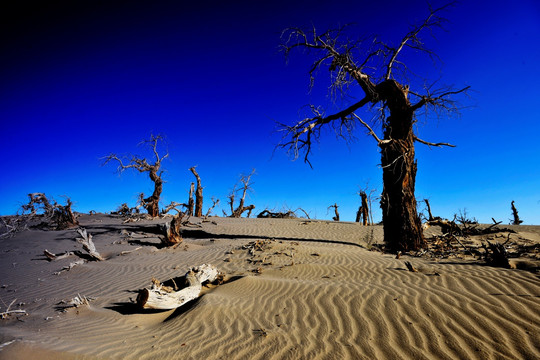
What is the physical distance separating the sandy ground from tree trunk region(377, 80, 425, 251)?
1.70 metres

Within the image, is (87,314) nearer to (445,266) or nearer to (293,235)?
(445,266)

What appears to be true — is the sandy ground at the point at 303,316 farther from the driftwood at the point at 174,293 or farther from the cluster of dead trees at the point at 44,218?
the cluster of dead trees at the point at 44,218

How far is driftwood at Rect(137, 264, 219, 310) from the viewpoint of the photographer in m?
3.89

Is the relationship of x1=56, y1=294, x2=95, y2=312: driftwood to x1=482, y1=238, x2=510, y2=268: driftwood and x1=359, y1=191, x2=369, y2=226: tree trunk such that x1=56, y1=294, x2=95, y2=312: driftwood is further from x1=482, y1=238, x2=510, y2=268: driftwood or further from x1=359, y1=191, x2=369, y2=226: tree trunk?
x1=359, y1=191, x2=369, y2=226: tree trunk

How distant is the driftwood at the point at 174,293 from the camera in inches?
153

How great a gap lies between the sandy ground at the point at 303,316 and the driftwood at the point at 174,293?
19 centimetres

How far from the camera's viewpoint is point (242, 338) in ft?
9.73

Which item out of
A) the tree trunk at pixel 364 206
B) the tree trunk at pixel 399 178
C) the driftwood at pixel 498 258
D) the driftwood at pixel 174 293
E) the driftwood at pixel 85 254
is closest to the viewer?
the driftwood at pixel 174 293

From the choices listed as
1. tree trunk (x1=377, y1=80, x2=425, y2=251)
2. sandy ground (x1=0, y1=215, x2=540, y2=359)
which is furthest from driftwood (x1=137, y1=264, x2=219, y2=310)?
tree trunk (x1=377, y1=80, x2=425, y2=251)

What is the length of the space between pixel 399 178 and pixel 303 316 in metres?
5.80

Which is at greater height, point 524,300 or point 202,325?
point 524,300

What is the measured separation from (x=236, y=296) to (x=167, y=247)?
607cm

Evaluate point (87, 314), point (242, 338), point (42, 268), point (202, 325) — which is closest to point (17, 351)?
point (87, 314)

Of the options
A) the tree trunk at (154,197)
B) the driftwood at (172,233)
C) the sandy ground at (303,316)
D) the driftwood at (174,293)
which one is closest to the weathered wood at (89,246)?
the sandy ground at (303,316)
